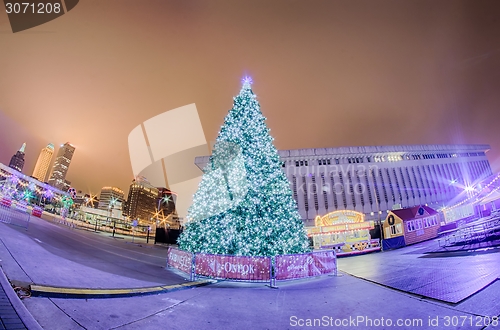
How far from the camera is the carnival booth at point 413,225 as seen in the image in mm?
27891

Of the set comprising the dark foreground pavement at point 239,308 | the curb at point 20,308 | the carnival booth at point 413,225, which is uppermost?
the carnival booth at point 413,225

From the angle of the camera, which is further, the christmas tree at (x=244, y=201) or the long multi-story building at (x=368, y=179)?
the long multi-story building at (x=368, y=179)

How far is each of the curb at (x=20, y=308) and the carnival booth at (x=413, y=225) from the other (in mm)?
30547

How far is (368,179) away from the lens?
224 ft

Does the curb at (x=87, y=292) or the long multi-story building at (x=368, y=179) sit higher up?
the long multi-story building at (x=368, y=179)

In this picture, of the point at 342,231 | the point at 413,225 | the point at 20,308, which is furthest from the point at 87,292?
the point at 413,225

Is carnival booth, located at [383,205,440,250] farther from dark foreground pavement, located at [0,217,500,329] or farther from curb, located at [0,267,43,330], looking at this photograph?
curb, located at [0,267,43,330]

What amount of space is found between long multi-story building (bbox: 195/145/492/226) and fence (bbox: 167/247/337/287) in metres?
54.3

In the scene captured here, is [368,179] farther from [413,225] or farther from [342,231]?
[413,225]

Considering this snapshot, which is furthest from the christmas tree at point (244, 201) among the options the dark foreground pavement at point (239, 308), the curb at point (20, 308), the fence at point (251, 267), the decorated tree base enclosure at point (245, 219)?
the curb at point (20, 308)

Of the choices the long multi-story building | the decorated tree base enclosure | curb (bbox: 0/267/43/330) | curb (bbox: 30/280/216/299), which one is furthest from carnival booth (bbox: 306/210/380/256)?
curb (bbox: 0/267/43/330)

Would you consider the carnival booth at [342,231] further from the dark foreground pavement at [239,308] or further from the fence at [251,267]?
the dark foreground pavement at [239,308]

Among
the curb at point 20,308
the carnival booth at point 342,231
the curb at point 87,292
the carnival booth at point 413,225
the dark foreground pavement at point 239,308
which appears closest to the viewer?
the curb at point 20,308

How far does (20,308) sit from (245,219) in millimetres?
7984
